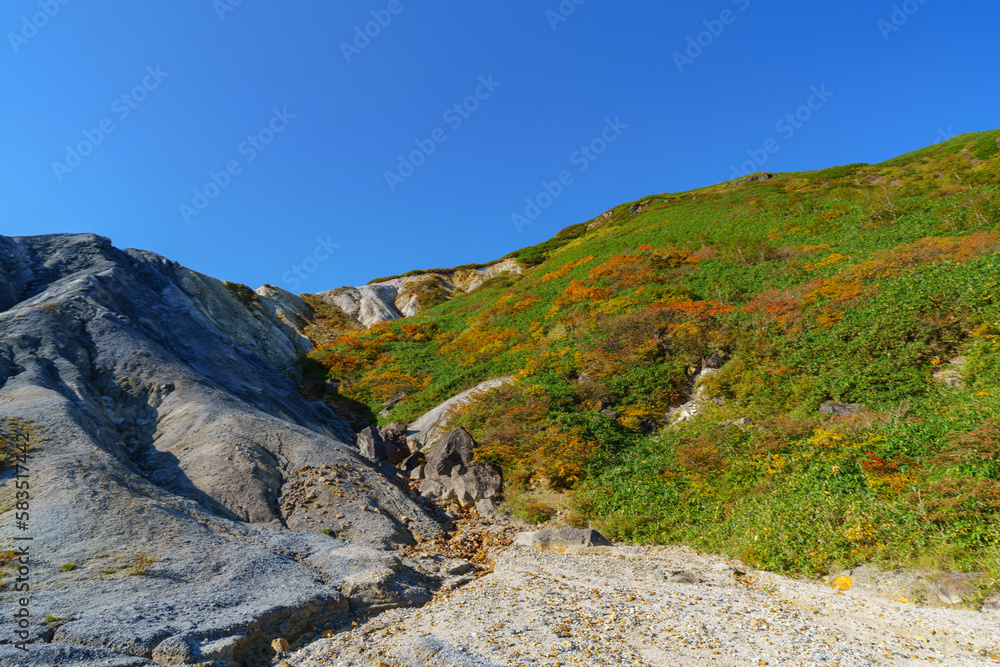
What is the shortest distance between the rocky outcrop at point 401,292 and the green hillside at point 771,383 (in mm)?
25731

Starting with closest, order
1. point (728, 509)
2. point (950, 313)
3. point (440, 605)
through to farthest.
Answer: point (440, 605) < point (728, 509) < point (950, 313)

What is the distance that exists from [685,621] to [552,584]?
365cm

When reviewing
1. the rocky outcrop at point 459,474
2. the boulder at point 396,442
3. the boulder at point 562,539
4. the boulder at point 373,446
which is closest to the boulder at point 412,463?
the boulder at point 396,442

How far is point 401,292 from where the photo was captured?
78250 mm

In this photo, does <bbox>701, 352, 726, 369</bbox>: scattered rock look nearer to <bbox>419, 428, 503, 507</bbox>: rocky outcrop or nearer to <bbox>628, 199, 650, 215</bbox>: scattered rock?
<bbox>419, 428, 503, 507</bbox>: rocky outcrop

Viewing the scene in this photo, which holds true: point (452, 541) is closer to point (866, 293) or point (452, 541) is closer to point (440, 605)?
point (440, 605)

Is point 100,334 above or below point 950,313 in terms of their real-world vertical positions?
above

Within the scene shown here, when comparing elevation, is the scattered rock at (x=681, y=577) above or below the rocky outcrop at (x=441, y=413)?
below

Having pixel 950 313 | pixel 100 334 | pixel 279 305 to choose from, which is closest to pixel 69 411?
pixel 100 334

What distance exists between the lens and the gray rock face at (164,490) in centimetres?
905

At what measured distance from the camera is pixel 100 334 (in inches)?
904

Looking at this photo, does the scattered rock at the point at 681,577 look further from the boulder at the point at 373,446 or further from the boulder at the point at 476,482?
the boulder at the point at 373,446

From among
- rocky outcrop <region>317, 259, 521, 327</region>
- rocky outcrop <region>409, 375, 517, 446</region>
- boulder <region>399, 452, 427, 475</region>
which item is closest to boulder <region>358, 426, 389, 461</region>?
boulder <region>399, 452, 427, 475</region>

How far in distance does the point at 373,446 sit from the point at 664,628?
17.5 m
